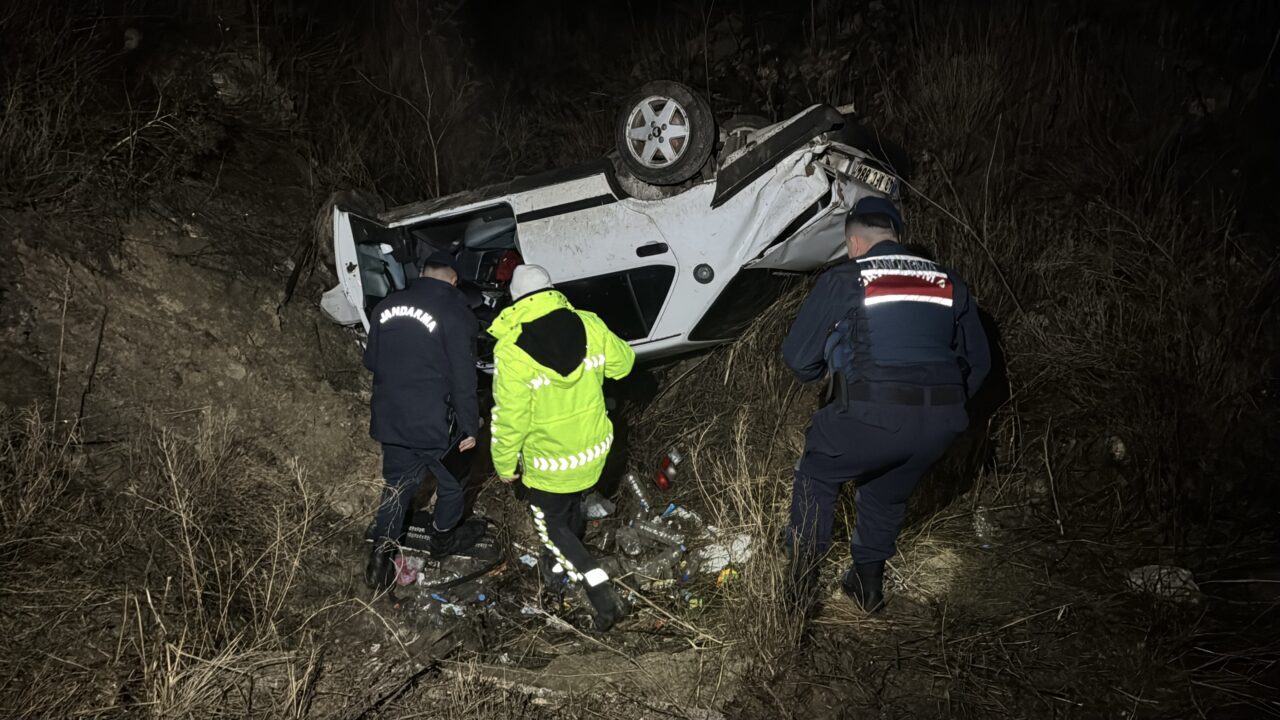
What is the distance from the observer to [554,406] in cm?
393

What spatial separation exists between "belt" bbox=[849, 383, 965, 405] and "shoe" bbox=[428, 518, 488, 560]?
2741 mm

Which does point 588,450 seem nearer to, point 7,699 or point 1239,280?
point 7,699

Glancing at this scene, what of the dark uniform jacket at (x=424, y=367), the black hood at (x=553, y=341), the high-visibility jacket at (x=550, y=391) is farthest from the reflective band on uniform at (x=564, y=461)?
the dark uniform jacket at (x=424, y=367)

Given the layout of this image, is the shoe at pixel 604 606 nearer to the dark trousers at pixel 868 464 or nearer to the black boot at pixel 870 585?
the dark trousers at pixel 868 464

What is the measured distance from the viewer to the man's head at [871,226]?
3.68m

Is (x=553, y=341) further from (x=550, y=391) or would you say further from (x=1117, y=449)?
(x=1117, y=449)

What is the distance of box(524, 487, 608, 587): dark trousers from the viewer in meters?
4.12

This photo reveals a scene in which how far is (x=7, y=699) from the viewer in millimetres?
3104

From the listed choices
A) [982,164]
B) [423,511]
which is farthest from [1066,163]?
[423,511]

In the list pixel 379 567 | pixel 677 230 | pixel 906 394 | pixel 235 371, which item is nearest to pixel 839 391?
pixel 906 394

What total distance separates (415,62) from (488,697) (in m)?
7.44

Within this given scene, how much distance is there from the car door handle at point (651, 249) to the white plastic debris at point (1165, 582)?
3174mm

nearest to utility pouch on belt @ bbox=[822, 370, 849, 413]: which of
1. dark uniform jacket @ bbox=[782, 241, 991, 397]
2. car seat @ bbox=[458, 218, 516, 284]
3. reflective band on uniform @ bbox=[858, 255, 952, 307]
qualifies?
dark uniform jacket @ bbox=[782, 241, 991, 397]

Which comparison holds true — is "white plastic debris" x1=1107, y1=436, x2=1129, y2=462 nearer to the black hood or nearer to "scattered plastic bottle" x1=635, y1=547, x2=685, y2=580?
"scattered plastic bottle" x1=635, y1=547, x2=685, y2=580
